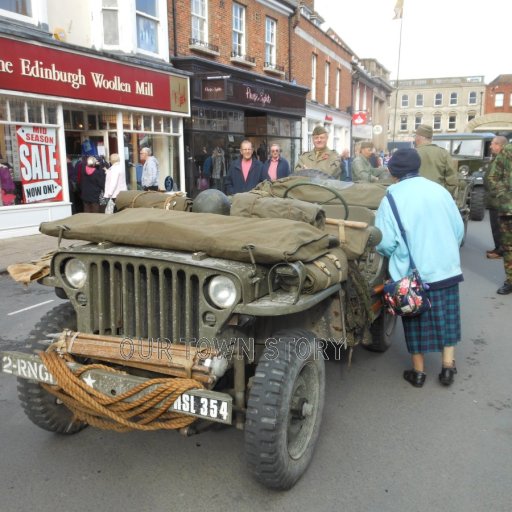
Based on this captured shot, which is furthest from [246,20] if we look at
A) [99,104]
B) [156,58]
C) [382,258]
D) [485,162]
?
[382,258]

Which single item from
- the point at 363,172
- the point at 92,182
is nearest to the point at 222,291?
the point at 363,172

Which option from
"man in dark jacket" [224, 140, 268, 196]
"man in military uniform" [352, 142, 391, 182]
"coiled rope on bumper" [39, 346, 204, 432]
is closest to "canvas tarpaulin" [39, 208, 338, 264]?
"coiled rope on bumper" [39, 346, 204, 432]

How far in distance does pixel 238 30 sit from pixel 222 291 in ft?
57.2

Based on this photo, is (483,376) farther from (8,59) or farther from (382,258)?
(8,59)

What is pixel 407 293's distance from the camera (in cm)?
378

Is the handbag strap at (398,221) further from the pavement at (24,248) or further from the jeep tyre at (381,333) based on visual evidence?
the pavement at (24,248)

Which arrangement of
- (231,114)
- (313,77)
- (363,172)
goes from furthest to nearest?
(313,77), (231,114), (363,172)

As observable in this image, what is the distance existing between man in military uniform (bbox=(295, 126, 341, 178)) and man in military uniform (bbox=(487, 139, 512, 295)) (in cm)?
227

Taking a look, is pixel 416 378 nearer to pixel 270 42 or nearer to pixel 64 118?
pixel 64 118

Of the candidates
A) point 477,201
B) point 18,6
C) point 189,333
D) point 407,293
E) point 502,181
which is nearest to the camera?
point 189,333

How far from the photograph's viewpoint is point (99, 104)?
12.5 metres

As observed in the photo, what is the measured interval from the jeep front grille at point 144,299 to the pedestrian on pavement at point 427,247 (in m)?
1.82

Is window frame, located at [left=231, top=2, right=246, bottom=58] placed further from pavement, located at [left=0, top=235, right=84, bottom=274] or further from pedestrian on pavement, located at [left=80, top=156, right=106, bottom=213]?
pavement, located at [left=0, top=235, right=84, bottom=274]

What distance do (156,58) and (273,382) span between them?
13494 millimetres
